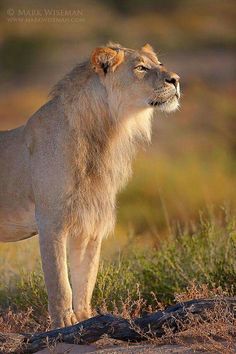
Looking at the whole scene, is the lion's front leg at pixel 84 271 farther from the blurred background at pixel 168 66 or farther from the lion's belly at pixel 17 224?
the blurred background at pixel 168 66

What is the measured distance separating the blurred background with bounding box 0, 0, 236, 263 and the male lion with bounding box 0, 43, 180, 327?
7.28 feet

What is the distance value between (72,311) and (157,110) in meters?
1.64

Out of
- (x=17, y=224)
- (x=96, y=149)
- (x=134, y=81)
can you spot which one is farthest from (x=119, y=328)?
(x=134, y=81)

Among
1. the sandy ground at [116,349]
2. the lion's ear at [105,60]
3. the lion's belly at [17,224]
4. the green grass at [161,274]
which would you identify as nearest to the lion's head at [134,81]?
the lion's ear at [105,60]

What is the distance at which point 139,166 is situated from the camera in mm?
20859

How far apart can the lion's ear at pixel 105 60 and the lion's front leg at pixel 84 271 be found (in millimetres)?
1277

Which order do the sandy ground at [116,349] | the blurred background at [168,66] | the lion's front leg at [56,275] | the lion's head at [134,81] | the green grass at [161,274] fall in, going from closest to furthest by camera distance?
1. the sandy ground at [116,349]
2. the lion's front leg at [56,275]
3. the lion's head at [134,81]
4. the green grass at [161,274]
5. the blurred background at [168,66]

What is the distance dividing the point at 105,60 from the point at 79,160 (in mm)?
788

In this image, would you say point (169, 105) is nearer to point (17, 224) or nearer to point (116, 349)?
point (17, 224)

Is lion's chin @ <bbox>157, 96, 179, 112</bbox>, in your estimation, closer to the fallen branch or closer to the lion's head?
the lion's head

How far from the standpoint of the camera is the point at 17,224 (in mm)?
8711

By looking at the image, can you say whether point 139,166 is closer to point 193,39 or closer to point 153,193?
point 153,193

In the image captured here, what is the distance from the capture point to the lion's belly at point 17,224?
8.57m

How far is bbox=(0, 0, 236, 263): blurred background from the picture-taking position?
19.0 meters
